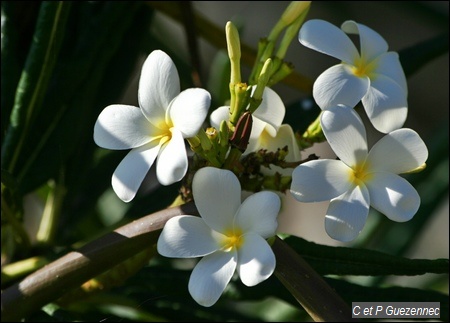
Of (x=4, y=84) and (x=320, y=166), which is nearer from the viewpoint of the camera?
(x=320, y=166)

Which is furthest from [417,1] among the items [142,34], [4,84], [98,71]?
[4,84]

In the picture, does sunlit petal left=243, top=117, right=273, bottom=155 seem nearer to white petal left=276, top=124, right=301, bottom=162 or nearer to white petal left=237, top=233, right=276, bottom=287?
white petal left=276, top=124, right=301, bottom=162

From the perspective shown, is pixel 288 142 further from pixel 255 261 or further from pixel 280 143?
pixel 255 261

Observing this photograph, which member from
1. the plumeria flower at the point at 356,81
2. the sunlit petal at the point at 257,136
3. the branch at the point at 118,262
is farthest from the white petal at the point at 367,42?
the branch at the point at 118,262

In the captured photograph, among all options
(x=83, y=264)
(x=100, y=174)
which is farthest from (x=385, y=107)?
(x=100, y=174)

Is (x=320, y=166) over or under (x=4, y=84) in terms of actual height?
over

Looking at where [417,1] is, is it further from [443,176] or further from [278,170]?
[278,170]
